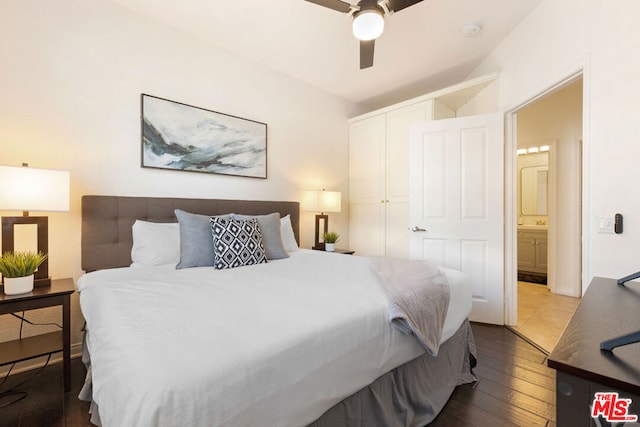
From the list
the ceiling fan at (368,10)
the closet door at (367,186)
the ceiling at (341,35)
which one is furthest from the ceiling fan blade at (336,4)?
the closet door at (367,186)

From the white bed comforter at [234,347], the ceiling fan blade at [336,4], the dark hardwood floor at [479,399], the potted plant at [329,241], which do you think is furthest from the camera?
the potted plant at [329,241]

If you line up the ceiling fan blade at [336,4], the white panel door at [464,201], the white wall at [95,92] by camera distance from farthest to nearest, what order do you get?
the white panel door at [464,201] < the white wall at [95,92] < the ceiling fan blade at [336,4]

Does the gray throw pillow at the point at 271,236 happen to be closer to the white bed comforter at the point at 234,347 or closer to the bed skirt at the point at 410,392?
the white bed comforter at the point at 234,347

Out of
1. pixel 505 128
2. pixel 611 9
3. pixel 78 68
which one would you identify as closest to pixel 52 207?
pixel 78 68

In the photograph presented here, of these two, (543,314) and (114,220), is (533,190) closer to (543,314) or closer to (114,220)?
(543,314)

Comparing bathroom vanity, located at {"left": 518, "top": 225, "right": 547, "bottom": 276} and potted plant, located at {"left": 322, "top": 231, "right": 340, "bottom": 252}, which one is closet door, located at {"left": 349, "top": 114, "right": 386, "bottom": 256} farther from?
bathroom vanity, located at {"left": 518, "top": 225, "right": 547, "bottom": 276}

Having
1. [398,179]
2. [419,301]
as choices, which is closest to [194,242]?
[419,301]

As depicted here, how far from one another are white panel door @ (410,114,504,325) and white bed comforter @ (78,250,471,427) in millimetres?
1634

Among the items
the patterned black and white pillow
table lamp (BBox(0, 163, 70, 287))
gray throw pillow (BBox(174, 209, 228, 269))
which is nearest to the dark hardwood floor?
table lamp (BBox(0, 163, 70, 287))

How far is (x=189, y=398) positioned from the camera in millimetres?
715

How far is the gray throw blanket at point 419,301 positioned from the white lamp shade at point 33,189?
2097mm

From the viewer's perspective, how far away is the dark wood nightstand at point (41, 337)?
1667 mm

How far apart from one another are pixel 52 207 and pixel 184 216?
78 centimetres

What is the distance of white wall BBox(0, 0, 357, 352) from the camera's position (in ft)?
6.72
